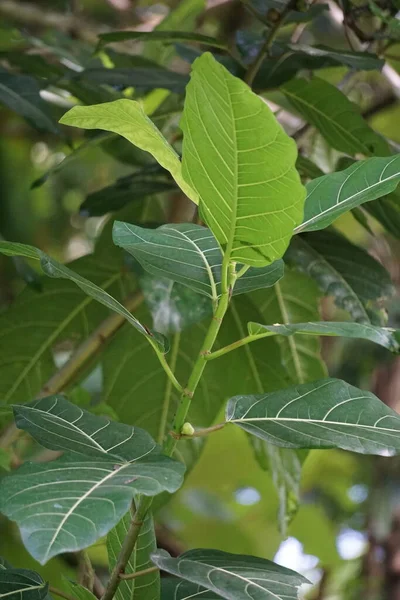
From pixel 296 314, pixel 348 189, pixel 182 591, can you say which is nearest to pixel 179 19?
pixel 296 314

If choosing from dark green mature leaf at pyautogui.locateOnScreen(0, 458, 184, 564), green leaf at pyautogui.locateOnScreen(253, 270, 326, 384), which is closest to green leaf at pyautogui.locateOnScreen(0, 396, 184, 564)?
dark green mature leaf at pyautogui.locateOnScreen(0, 458, 184, 564)

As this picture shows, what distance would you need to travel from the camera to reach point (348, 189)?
481mm

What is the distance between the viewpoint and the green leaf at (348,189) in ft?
1.52

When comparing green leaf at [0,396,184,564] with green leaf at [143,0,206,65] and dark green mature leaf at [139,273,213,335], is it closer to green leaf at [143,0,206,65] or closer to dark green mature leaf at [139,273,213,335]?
dark green mature leaf at [139,273,213,335]

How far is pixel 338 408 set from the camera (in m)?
0.47

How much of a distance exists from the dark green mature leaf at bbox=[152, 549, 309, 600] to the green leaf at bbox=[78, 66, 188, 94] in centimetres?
50

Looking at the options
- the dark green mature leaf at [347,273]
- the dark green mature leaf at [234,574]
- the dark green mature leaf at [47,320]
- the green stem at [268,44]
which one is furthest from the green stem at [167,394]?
the dark green mature leaf at [234,574]

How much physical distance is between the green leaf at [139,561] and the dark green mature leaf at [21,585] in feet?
0.20

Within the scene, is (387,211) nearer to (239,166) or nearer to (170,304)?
(170,304)

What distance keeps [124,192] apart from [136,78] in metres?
0.13

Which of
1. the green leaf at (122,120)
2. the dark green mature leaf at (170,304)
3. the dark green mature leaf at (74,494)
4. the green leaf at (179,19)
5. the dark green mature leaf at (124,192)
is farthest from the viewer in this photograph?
the green leaf at (179,19)

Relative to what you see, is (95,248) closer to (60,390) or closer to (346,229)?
(60,390)

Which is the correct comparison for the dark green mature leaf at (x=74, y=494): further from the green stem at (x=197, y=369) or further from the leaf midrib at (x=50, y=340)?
the leaf midrib at (x=50, y=340)

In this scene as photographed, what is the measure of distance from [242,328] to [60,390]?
0.22 metres
